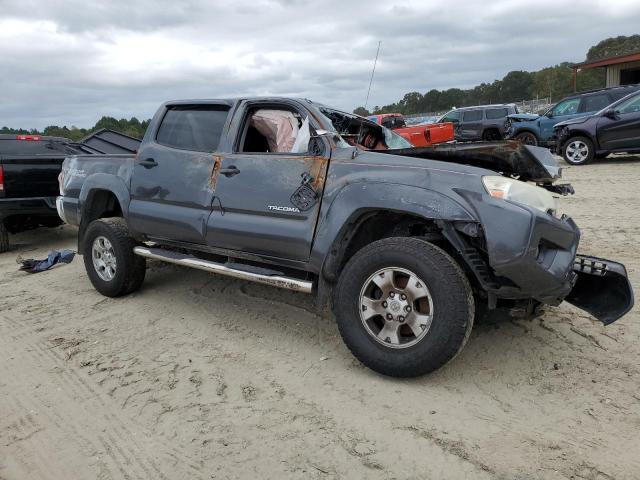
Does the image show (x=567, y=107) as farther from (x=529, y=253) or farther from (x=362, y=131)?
(x=529, y=253)

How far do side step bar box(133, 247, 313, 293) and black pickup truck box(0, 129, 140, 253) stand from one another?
3.58m

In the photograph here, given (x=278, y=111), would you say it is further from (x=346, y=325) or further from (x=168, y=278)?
(x=168, y=278)

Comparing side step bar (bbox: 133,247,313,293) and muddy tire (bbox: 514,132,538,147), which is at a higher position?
muddy tire (bbox: 514,132,538,147)

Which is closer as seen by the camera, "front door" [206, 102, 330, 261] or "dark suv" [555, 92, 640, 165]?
"front door" [206, 102, 330, 261]

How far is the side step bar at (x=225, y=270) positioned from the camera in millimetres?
3789

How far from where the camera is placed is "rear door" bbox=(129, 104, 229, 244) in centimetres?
448

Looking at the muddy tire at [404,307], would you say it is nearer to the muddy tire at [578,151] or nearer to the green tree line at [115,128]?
the green tree line at [115,128]

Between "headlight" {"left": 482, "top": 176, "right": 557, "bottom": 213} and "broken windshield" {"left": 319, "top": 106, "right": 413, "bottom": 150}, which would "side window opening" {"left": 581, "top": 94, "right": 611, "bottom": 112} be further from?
"headlight" {"left": 482, "top": 176, "right": 557, "bottom": 213}

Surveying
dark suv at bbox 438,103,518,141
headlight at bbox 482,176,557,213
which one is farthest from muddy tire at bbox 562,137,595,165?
headlight at bbox 482,176,557,213

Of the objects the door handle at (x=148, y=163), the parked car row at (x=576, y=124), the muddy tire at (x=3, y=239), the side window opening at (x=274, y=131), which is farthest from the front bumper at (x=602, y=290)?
the muddy tire at (x=3, y=239)

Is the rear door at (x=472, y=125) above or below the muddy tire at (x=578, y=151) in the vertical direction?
above

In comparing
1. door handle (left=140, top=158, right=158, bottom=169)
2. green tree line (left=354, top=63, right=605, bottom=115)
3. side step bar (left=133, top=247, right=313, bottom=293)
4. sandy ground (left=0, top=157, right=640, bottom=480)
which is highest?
green tree line (left=354, top=63, right=605, bottom=115)

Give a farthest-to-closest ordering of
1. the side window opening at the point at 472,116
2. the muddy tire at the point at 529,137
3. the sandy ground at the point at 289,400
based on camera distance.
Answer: the side window opening at the point at 472,116
the muddy tire at the point at 529,137
the sandy ground at the point at 289,400

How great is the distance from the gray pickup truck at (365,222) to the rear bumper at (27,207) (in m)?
3.35
